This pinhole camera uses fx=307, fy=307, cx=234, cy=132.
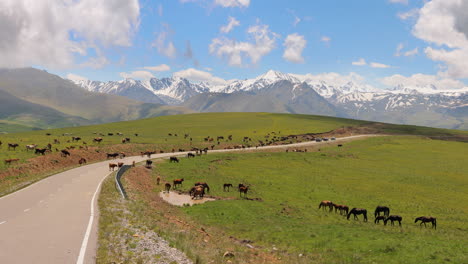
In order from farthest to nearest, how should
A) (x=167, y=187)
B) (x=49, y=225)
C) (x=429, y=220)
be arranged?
(x=167, y=187) < (x=429, y=220) < (x=49, y=225)

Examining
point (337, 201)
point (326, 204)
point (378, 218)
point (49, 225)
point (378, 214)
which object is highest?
point (49, 225)

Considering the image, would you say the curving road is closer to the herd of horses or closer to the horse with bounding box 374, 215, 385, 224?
the herd of horses

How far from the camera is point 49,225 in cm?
1931

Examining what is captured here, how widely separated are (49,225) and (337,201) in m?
33.0

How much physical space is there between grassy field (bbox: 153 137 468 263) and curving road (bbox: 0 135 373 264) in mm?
10454

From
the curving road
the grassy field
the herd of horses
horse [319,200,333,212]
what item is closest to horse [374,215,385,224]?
the herd of horses

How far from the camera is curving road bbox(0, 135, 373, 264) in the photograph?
14328 millimetres

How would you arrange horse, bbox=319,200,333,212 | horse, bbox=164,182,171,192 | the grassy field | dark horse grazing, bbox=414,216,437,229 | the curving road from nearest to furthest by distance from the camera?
the curving road < the grassy field < dark horse grazing, bbox=414,216,437,229 < horse, bbox=319,200,333,212 < horse, bbox=164,182,171,192

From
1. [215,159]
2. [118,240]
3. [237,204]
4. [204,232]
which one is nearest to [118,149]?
[215,159]

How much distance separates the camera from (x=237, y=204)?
34.5m

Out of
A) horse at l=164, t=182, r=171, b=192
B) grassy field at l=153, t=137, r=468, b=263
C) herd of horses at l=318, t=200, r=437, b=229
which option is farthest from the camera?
horse at l=164, t=182, r=171, b=192

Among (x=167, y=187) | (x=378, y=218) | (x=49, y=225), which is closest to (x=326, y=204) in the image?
(x=378, y=218)

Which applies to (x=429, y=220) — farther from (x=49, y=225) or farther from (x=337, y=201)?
(x=49, y=225)

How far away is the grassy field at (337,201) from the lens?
2131cm
